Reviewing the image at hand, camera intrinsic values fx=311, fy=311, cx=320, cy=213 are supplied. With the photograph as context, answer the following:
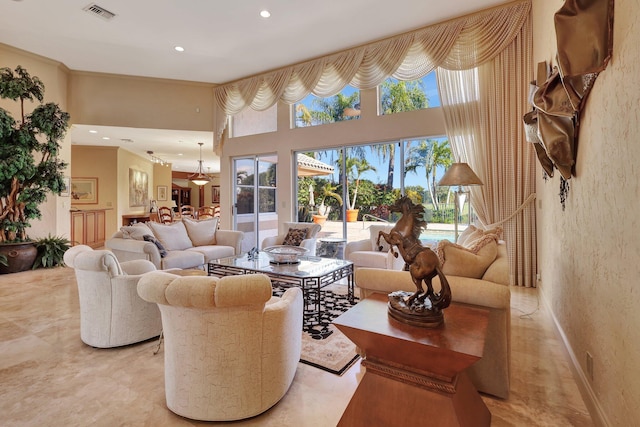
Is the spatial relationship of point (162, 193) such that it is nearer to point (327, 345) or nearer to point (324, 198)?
point (324, 198)

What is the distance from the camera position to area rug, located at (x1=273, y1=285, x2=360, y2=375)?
2266 mm

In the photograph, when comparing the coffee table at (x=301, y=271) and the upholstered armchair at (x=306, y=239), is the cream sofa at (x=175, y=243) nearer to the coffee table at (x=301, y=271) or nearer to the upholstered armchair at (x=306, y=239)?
the upholstered armchair at (x=306, y=239)

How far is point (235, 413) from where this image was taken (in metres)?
1.67

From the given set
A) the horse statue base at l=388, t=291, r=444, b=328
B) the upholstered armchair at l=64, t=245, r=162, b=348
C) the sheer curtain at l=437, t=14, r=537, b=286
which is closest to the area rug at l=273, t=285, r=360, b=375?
the horse statue base at l=388, t=291, r=444, b=328

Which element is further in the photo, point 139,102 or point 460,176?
point 139,102

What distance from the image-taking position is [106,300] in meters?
2.48

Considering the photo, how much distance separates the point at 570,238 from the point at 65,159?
8147 mm

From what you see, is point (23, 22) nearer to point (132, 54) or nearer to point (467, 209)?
point (132, 54)

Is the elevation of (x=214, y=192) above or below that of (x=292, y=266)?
above

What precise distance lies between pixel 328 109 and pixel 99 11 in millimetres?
3726

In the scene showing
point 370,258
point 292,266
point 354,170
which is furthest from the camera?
point 354,170

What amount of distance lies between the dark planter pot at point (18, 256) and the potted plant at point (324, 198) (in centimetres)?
494

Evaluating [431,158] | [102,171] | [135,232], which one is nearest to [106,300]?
[135,232]

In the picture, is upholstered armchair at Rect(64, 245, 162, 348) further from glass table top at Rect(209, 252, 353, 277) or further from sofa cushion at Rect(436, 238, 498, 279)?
sofa cushion at Rect(436, 238, 498, 279)
